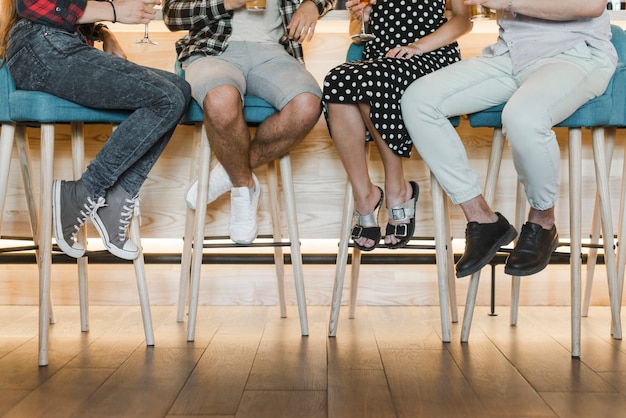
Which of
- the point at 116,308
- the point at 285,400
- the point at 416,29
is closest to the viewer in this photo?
the point at 285,400

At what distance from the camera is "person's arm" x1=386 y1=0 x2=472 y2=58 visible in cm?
202

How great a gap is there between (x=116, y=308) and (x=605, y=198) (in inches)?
60.0

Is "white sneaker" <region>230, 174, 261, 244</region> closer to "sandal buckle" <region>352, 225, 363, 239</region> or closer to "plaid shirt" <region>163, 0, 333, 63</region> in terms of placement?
"sandal buckle" <region>352, 225, 363, 239</region>

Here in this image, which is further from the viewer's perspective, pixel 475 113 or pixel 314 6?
pixel 314 6

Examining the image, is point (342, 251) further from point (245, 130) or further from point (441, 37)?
point (441, 37)

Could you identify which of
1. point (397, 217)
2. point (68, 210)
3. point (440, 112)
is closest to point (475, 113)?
point (440, 112)

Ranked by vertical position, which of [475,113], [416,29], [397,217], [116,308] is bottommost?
[116,308]

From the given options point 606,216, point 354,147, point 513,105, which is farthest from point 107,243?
point 606,216

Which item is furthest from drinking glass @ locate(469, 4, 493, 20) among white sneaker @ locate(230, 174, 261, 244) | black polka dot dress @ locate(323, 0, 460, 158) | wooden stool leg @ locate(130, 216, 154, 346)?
wooden stool leg @ locate(130, 216, 154, 346)

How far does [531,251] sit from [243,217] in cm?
73

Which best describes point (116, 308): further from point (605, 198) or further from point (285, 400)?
point (605, 198)

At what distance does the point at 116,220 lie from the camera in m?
1.86

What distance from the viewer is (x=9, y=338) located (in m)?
2.00

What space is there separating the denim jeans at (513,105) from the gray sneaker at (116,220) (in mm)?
699
